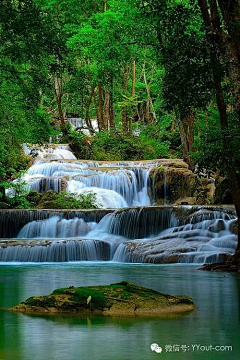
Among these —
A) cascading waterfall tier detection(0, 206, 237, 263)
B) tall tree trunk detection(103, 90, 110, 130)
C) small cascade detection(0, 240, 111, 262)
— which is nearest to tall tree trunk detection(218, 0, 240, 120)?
cascading waterfall tier detection(0, 206, 237, 263)

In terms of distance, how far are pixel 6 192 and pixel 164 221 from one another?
9.83 m

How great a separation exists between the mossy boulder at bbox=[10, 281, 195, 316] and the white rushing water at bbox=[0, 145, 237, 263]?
30.5ft

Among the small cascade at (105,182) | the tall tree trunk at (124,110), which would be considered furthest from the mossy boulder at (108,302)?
the tall tree trunk at (124,110)

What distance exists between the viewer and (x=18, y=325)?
6.42 metres

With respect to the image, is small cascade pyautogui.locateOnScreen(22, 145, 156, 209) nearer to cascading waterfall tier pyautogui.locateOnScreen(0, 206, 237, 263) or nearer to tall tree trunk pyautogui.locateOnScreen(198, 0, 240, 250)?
cascading waterfall tier pyautogui.locateOnScreen(0, 206, 237, 263)

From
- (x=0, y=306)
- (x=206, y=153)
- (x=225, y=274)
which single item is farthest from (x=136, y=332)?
(x=225, y=274)

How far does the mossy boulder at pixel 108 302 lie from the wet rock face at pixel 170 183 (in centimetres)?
2092

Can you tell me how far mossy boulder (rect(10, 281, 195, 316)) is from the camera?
23.9ft

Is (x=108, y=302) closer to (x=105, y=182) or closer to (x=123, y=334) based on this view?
(x=123, y=334)

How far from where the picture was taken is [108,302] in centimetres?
738

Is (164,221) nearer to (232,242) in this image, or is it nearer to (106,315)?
(232,242)

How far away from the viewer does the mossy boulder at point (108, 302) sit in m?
7.28

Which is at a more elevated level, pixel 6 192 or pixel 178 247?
pixel 6 192

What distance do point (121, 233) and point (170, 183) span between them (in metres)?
8.15
